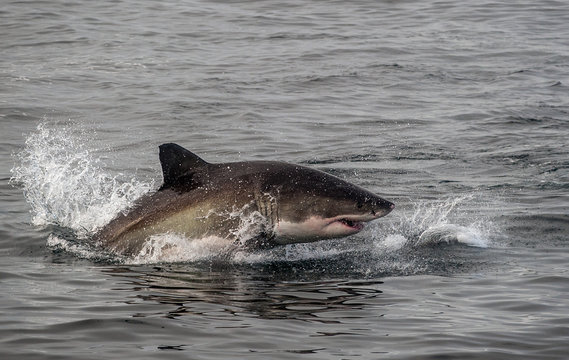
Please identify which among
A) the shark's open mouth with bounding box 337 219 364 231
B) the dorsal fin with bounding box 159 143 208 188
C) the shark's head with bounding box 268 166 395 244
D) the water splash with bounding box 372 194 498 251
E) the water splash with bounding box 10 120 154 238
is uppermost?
the dorsal fin with bounding box 159 143 208 188

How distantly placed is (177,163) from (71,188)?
3429mm

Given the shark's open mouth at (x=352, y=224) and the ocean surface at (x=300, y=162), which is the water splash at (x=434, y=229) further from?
the shark's open mouth at (x=352, y=224)

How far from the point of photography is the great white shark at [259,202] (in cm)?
1072

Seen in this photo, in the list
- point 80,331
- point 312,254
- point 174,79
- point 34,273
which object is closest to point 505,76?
point 174,79

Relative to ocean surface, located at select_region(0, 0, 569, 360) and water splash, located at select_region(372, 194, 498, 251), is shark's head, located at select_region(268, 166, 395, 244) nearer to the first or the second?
ocean surface, located at select_region(0, 0, 569, 360)

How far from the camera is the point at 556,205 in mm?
13438

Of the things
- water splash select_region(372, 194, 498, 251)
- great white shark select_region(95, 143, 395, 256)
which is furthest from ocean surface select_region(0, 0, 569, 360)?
great white shark select_region(95, 143, 395, 256)

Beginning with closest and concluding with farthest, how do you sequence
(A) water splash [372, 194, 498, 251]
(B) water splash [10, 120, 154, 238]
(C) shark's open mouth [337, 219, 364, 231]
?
(C) shark's open mouth [337, 219, 364, 231]
(A) water splash [372, 194, 498, 251]
(B) water splash [10, 120, 154, 238]

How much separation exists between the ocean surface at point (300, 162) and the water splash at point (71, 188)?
43 millimetres

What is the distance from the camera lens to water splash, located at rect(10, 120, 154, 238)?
1260 cm

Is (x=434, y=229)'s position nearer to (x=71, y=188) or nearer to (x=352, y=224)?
(x=352, y=224)

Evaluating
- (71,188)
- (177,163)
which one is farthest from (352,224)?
(71,188)

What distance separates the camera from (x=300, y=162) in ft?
53.5

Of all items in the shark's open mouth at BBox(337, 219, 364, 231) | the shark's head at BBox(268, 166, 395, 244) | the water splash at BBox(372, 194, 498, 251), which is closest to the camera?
the shark's head at BBox(268, 166, 395, 244)
